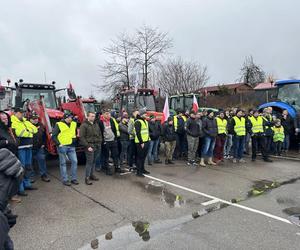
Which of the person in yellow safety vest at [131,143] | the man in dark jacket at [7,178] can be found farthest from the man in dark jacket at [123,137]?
the man in dark jacket at [7,178]

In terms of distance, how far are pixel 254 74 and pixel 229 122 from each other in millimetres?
40142

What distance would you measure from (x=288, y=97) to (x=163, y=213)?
8.97 m

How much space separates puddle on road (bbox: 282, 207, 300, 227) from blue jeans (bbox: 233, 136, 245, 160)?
15.3 feet

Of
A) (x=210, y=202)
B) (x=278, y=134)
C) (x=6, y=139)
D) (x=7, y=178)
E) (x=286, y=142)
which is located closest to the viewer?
(x=7, y=178)

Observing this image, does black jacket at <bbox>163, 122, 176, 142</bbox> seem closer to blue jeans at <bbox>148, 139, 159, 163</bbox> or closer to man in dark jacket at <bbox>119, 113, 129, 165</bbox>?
blue jeans at <bbox>148, 139, 159, 163</bbox>

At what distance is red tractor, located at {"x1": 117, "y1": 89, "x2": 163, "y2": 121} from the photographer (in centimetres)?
1316

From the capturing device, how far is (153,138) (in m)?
9.59

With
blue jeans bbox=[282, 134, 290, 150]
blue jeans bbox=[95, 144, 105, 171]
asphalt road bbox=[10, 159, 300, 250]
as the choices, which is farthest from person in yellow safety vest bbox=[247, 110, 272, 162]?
blue jeans bbox=[95, 144, 105, 171]

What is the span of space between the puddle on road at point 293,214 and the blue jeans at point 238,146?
4673 mm

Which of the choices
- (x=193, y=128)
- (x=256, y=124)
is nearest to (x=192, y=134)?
(x=193, y=128)

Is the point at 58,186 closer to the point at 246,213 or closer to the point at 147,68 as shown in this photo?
the point at 246,213

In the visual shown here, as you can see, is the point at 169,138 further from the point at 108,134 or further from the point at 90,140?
the point at 90,140

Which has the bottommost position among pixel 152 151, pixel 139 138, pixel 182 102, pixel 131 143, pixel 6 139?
pixel 152 151

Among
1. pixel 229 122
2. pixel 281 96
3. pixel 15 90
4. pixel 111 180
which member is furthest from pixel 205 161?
pixel 15 90
